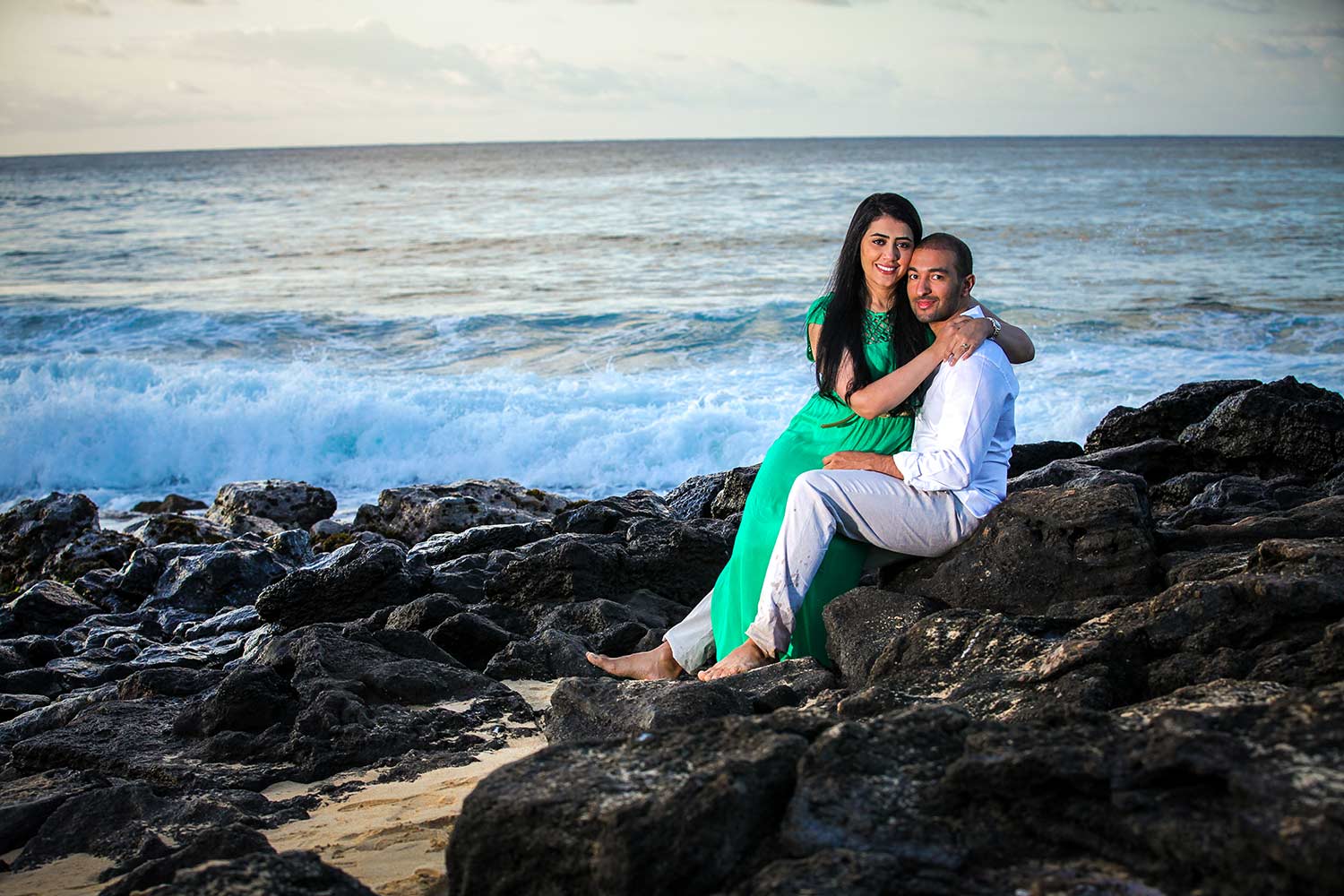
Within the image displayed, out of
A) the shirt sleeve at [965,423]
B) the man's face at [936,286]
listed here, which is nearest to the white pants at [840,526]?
the shirt sleeve at [965,423]

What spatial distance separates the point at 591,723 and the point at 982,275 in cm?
2095

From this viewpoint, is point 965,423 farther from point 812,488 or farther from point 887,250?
point 887,250

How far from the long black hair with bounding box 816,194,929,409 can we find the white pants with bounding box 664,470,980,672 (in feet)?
1.51

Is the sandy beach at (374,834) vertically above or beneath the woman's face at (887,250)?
beneath

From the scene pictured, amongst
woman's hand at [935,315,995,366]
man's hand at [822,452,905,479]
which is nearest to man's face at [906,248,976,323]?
woman's hand at [935,315,995,366]

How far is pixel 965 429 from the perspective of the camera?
14.2 feet

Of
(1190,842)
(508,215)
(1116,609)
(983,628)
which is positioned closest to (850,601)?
(983,628)

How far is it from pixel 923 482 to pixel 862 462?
0.28 metres

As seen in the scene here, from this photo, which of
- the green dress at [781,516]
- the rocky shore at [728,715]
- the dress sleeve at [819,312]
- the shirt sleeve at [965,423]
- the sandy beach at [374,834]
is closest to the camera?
the rocky shore at [728,715]

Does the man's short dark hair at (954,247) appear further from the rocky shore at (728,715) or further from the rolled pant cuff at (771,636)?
the rolled pant cuff at (771,636)

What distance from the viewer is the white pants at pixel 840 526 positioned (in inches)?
174

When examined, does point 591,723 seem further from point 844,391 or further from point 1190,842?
point 1190,842

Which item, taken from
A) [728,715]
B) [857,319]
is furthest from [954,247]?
[728,715]

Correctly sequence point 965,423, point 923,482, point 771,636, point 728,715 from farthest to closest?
point 771,636 → point 923,482 → point 965,423 → point 728,715
